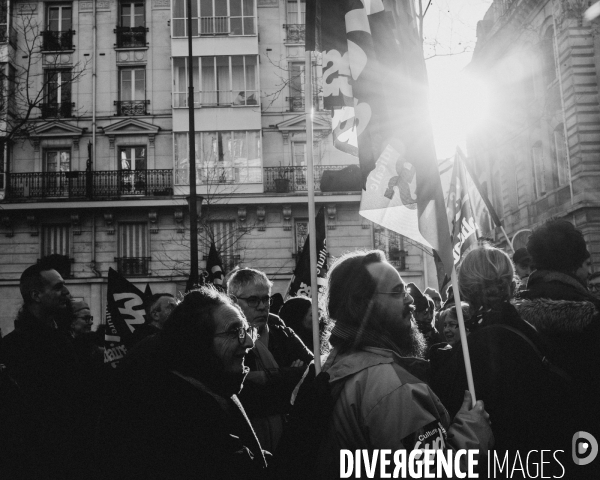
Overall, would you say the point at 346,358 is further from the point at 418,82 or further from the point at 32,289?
the point at 32,289

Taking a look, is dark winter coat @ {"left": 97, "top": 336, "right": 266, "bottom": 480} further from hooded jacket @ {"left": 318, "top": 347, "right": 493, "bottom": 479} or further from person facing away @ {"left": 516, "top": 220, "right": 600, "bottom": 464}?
person facing away @ {"left": 516, "top": 220, "right": 600, "bottom": 464}

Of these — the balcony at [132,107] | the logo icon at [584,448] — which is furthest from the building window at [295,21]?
the logo icon at [584,448]

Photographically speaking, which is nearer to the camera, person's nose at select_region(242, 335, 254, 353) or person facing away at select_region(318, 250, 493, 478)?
person facing away at select_region(318, 250, 493, 478)

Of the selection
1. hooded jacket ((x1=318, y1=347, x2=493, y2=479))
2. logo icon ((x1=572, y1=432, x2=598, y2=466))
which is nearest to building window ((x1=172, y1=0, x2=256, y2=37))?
logo icon ((x1=572, y1=432, x2=598, y2=466))

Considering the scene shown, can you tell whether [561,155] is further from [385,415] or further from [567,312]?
[385,415]

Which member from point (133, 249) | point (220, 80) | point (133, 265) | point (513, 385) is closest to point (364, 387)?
Result: point (513, 385)

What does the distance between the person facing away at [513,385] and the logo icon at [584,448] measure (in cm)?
7

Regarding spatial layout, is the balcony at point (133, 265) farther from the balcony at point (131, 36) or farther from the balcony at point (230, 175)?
the balcony at point (131, 36)

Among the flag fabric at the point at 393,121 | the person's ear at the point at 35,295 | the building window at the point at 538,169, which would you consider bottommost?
the person's ear at the point at 35,295

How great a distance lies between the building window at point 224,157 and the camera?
2522 cm

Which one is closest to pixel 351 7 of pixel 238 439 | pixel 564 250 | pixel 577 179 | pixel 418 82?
pixel 418 82

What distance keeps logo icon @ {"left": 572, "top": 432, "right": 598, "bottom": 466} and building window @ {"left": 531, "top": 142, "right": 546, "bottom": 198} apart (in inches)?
904

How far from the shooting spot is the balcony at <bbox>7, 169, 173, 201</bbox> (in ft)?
84.5

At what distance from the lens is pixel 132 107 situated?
26391 millimetres
